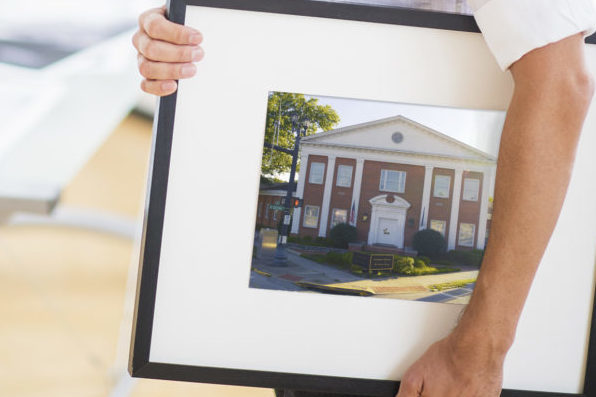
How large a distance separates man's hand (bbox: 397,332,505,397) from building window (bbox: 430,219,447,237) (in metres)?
0.12

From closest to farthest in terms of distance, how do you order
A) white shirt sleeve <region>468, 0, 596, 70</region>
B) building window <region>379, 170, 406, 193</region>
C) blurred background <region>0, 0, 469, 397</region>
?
white shirt sleeve <region>468, 0, 596, 70</region>
building window <region>379, 170, 406, 193</region>
blurred background <region>0, 0, 469, 397</region>

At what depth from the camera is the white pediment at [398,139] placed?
1.85 feet

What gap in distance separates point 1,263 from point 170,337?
209cm

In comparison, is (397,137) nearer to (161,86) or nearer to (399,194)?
(399,194)

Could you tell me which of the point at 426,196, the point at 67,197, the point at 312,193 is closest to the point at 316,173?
the point at 312,193

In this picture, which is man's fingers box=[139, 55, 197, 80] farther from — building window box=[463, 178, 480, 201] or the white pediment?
building window box=[463, 178, 480, 201]

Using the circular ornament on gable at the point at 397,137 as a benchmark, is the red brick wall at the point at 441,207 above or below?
below

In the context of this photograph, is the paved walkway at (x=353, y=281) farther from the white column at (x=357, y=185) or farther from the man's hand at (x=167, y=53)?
the man's hand at (x=167, y=53)

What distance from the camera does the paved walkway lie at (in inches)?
22.1

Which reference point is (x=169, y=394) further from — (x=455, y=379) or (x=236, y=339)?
(x=455, y=379)

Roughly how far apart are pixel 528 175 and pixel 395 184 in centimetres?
15

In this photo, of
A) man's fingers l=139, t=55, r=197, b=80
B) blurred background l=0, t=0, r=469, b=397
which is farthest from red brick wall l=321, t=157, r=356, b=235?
blurred background l=0, t=0, r=469, b=397

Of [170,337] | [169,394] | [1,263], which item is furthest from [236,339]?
[1,263]

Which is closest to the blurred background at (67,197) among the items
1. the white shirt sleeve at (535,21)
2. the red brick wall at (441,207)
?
the red brick wall at (441,207)
